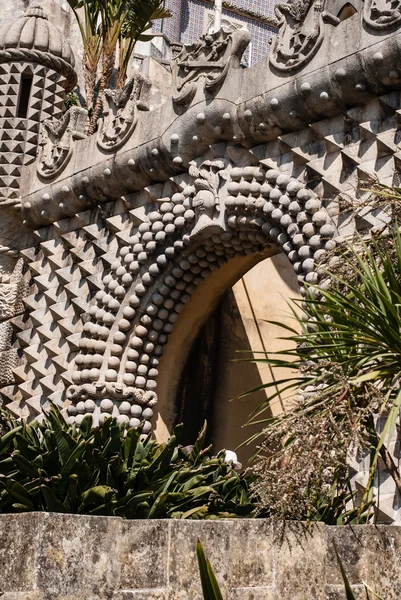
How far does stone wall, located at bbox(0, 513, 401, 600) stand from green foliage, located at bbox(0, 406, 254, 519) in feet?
2.40

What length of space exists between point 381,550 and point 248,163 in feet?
19.9

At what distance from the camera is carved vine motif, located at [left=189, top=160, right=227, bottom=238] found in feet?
38.4

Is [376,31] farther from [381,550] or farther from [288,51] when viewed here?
[381,550]

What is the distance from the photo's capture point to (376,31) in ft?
32.6

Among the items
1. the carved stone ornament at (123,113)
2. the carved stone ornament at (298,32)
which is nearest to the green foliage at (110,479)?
the carved stone ornament at (298,32)

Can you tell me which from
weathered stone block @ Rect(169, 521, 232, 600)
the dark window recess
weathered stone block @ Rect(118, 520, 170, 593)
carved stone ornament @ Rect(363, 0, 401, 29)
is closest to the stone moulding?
carved stone ornament @ Rect(363, 0, 401, 29)

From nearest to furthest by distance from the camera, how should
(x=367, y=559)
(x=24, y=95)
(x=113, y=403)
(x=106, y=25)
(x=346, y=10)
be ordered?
(x=367, y=559) → (x=113, y=403) → (x=24, y=95) → (x=346, y=10) → (x=106, y=25)

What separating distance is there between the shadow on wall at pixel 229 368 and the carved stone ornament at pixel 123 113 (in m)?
2.84

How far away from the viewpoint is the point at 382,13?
32.5 ft

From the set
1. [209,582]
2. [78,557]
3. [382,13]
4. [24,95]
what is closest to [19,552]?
[78,557]

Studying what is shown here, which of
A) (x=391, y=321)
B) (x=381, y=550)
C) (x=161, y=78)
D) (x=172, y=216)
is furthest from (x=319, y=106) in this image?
(x=161, y=78)

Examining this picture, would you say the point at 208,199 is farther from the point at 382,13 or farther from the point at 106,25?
the point at 106,25

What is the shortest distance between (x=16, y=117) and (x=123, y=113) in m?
2.52

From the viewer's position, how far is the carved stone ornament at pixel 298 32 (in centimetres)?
1071
